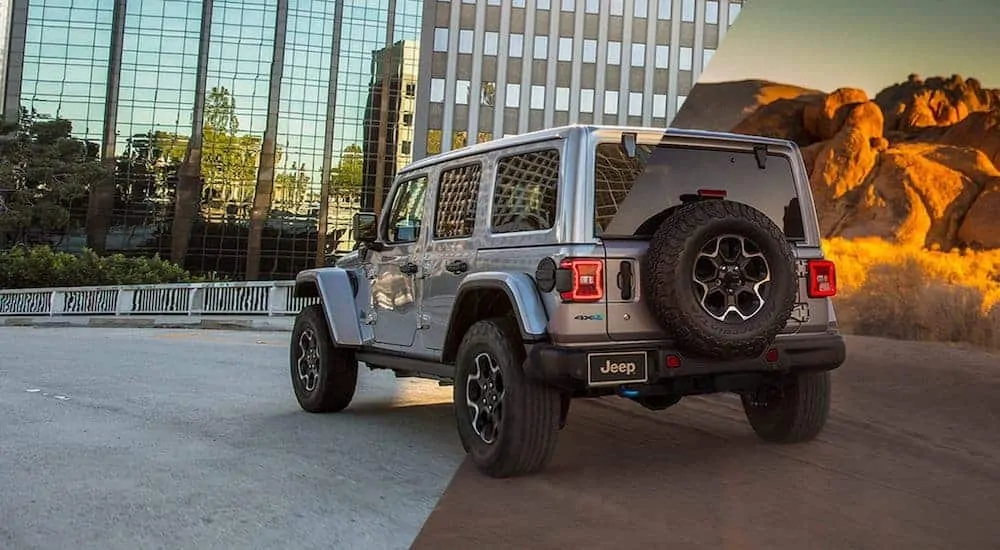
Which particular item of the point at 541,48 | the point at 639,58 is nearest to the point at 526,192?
the point at 541,48

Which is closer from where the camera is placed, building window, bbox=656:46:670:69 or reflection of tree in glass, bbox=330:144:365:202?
reflection of tree in glass, bbox=330:144:365:202

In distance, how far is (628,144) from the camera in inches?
198

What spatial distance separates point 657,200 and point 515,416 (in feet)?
4.80

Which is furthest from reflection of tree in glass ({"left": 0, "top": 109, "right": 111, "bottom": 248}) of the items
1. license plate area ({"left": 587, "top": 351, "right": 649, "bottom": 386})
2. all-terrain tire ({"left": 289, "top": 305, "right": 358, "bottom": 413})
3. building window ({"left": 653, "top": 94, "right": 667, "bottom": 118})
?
license plate area ({"left": 587, "top": 351, "right": 649, "bottom": 386})

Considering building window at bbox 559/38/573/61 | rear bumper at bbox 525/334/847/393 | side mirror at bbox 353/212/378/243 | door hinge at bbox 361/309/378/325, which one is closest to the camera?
rear bumper at bbox 525/334/847/393

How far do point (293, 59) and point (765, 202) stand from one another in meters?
60.1

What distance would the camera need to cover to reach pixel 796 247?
17.7 feet

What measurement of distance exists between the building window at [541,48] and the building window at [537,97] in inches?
86.7

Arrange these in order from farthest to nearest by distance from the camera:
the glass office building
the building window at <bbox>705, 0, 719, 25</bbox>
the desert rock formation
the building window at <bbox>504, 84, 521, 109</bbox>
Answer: the building window at <bbox>705, 0, 719, 25</bbox> → the building window at <bbox>504, 84, 521, 109</bbox> → the glass office building → the desert rock formation

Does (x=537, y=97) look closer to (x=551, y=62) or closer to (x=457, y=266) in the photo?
(x=551, y=62)

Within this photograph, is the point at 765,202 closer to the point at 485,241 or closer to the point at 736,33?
the point at 485,241

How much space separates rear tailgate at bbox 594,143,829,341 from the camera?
15.6 feet

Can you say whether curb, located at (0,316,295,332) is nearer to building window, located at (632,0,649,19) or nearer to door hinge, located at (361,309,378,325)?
door hinge, located at (361,309,378,325)

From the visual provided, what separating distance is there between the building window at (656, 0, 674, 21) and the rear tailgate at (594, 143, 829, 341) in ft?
204
